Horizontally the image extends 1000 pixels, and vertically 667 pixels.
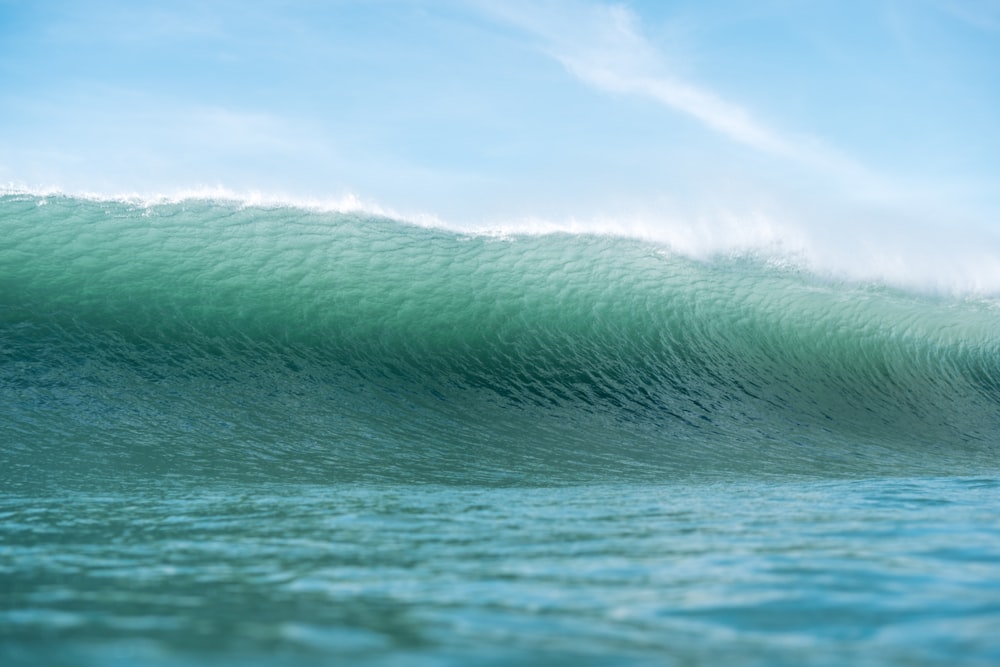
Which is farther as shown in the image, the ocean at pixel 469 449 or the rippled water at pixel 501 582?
the ocean at pixel 469 449

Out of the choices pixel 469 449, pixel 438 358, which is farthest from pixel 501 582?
pixel 438 358

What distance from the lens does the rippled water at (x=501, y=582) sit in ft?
6.23

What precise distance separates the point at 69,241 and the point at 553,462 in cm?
745

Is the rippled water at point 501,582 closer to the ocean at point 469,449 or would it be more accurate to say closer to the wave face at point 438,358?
the ocean at point 469,449

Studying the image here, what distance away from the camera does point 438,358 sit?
8930 millimetres

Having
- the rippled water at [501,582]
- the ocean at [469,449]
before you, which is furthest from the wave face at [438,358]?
the rippled water at [501,582]

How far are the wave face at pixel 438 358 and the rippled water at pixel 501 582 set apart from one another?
1958 mm

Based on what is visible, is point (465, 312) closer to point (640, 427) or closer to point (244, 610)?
point (640, 427)

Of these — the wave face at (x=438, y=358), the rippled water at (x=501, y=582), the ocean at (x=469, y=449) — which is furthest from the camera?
the wave face at (x=438, y=358)

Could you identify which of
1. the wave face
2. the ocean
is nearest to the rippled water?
the ocean

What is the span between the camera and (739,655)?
1833 mm

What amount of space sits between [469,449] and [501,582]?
4250 mm

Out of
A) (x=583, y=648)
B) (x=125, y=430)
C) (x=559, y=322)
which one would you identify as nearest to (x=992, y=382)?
(x=559, y=322)

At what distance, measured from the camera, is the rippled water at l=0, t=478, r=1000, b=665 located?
1900 mm
